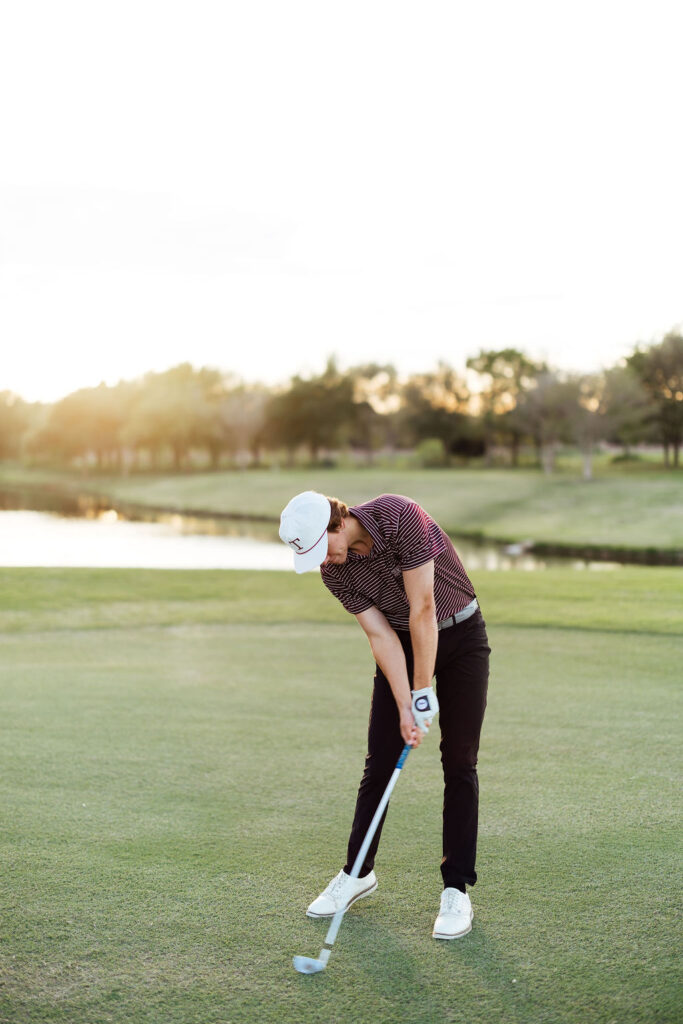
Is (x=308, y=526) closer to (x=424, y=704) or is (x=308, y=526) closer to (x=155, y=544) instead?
(x=424, y=704)

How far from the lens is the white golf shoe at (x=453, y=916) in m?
3.61

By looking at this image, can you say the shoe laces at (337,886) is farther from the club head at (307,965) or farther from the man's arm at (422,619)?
the man's arm at (422,619)

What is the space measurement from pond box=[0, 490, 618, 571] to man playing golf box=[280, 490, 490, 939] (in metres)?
17.0

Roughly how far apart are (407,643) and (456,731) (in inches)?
16.0

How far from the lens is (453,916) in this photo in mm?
3648

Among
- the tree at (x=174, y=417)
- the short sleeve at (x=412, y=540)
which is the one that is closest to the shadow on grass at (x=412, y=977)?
the short sleeve at (x=412, y=540)

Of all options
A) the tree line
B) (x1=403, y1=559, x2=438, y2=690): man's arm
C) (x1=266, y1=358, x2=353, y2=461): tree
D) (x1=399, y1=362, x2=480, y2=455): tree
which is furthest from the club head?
(x1=266, y1=358, x2=353, y2=461): tree

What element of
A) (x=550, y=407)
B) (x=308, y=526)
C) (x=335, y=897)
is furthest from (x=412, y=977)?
(x=550, y=407)

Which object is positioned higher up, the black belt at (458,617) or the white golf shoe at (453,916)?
the black belt at (458,617)

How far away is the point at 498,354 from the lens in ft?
276

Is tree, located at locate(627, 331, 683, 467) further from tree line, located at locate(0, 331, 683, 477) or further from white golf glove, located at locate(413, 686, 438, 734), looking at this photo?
white golf glove, located at locate(413, 686, 438, 734)

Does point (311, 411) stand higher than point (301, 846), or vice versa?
point (311, 411)

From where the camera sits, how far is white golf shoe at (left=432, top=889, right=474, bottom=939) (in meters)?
3.61

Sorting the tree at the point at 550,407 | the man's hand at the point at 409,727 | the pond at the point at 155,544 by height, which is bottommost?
the pond at the point at 155,544
